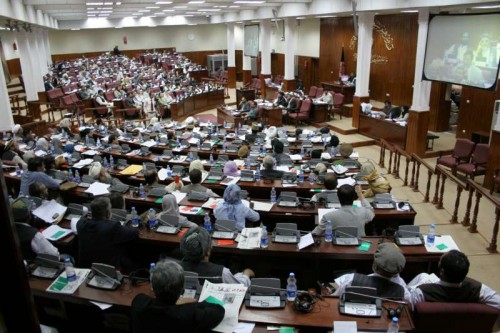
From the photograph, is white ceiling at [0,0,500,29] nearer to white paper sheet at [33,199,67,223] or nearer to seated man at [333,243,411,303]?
white paper sheet at [33,199,67,223]

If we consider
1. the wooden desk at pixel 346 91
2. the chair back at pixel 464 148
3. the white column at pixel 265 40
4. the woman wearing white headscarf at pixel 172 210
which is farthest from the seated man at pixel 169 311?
the white column at pixel 265 40

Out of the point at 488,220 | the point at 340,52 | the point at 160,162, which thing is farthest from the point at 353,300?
the point at 340,52

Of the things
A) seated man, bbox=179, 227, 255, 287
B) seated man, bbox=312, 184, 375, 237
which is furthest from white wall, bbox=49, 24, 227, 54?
seated man, bbox=179, 227, 255, 287

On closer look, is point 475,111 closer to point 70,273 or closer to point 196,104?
point 196,104

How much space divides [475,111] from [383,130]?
8.83 ft

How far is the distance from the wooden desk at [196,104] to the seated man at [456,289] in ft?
49.4

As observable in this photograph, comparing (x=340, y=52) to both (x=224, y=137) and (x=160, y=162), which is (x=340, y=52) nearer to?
(x=224, y=137)

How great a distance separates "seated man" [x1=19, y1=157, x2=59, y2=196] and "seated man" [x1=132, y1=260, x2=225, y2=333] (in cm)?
488

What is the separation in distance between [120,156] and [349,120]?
32.4 feet

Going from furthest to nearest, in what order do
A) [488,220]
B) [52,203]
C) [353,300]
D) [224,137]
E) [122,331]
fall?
[224,137], [488,220], [52,203], [122,331], [353,300]

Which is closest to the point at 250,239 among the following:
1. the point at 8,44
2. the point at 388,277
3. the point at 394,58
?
the point at 388,277

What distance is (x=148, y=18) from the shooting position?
91.3ft

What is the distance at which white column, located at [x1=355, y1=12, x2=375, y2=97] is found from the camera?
13.8m

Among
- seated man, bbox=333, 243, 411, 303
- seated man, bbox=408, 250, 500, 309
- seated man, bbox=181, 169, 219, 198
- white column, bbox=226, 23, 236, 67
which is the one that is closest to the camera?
seated man, bbox=408, 250, 500, 309
